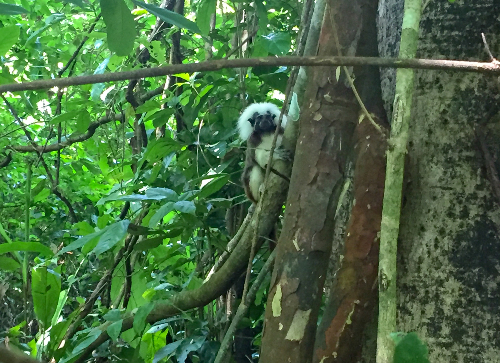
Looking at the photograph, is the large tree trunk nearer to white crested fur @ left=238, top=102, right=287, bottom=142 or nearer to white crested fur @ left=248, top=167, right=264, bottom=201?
white crested fur @ left=248, top=167, right=264, bottom=201

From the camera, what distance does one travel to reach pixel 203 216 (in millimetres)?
2016

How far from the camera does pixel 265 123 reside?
121 inches

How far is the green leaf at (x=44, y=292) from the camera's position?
5.50 feet

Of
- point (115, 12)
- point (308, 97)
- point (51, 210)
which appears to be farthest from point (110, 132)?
point (115, 12)

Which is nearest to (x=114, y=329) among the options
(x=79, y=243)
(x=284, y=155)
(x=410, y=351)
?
(x=79, y=243)

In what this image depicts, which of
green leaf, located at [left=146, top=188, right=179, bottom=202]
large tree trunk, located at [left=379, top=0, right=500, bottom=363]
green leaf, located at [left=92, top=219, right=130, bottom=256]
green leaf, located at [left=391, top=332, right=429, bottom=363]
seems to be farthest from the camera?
green leaf, located at [left=146, top=188, right=179, bottom=202]

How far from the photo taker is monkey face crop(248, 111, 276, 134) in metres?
3.07

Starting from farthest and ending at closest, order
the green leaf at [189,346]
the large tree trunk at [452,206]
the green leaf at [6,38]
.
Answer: the green leaf at [189,346] → the green leaf at [6,38] → the large tree trunk at [452,206]

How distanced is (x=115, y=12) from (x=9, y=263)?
933mm

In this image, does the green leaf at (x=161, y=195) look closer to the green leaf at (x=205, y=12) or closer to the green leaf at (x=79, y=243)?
the green leaf at (x=79, y=243)

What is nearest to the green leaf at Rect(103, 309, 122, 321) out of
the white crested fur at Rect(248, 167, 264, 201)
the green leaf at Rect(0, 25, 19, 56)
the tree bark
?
the tree bark

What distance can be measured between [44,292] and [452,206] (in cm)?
139

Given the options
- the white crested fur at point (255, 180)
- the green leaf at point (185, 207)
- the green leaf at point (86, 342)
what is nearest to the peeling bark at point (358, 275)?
the green leaf at point (185, 207)

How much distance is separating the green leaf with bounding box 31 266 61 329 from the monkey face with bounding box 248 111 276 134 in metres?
1.68
